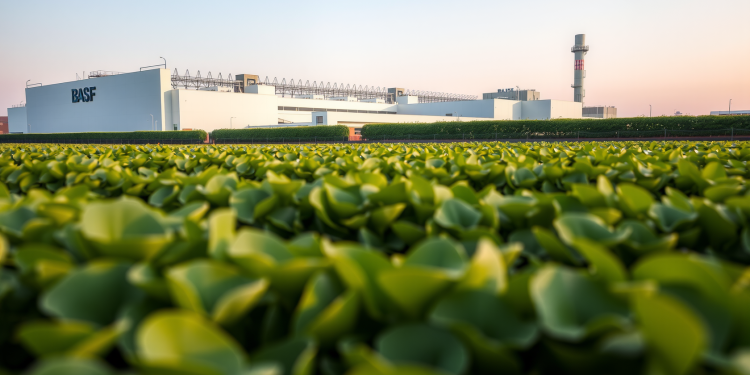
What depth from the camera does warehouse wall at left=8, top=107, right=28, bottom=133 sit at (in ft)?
224

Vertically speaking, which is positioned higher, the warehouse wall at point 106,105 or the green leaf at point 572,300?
the warehouse wall at point 106,105

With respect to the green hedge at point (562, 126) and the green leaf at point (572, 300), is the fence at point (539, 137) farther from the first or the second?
the green leaf at point (572, 300)

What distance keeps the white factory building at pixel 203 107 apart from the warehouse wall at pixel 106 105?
0.10 metres

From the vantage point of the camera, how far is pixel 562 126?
1407 inches

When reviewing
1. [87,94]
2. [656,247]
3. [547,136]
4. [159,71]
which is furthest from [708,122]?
[87,94]

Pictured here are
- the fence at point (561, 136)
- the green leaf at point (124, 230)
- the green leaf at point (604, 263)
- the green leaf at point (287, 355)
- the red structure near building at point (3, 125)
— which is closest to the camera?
the green leaf at point (287, 355)

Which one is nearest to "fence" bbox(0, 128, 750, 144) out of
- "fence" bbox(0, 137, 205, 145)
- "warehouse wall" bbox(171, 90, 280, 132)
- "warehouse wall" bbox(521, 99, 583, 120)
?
"fence" bbox(0, 137, 205, 145)

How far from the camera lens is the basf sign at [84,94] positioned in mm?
54188

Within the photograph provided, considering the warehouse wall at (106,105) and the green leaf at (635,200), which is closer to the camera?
the green leaf at (635,200)

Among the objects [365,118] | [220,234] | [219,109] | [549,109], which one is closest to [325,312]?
[220,234]

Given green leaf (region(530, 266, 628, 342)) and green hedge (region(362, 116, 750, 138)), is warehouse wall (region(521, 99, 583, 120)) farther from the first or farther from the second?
green leaf (region(530, 266, 628, 342))

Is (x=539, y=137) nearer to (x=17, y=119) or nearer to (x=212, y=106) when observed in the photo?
(x=212, y=106)

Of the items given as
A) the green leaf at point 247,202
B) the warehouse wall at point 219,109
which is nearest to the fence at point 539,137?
the warehouse wall at point 219,109

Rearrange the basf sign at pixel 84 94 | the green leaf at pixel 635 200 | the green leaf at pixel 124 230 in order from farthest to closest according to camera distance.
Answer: the basf sign at pixel 84 94, the green leaf at pixel 635 200, the green leaf at pixel 124 230
